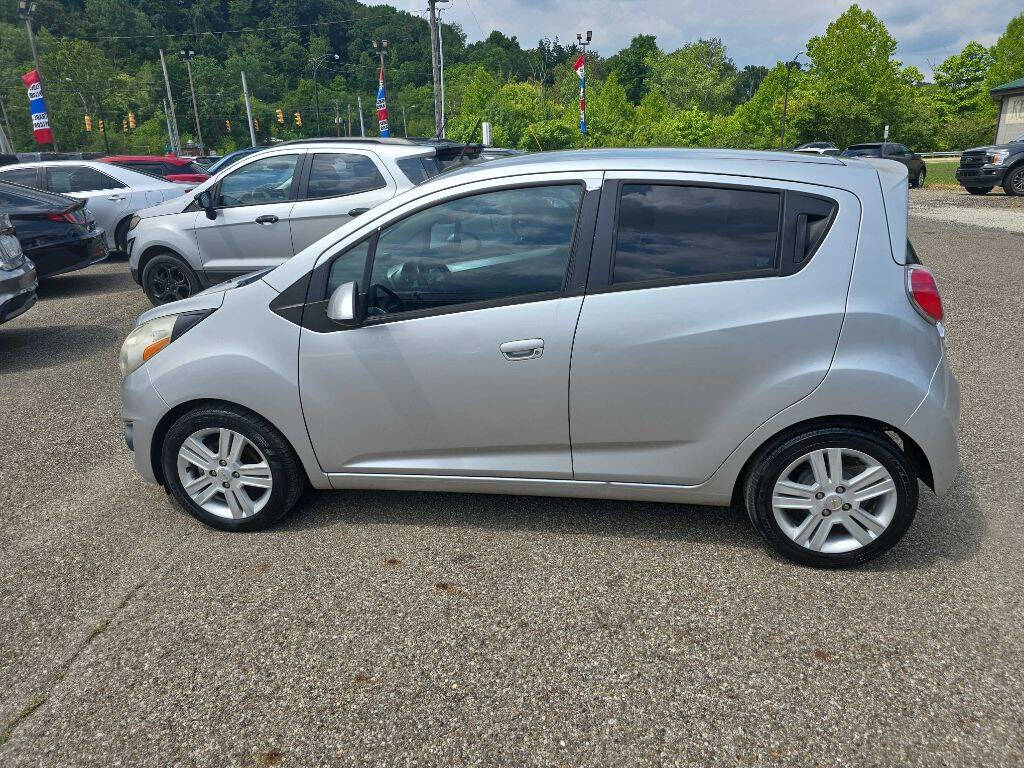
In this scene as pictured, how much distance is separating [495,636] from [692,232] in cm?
181

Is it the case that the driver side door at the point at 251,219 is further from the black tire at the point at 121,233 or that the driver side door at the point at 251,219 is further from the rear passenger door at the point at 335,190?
the black tire at the point at 121,233

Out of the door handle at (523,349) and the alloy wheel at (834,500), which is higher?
the door handle at (523,349)

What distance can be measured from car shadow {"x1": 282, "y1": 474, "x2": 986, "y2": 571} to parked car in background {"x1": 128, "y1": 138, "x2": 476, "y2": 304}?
4.49m

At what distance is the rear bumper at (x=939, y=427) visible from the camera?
9.85 ft

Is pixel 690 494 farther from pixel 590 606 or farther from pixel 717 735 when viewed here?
pixel 717 735

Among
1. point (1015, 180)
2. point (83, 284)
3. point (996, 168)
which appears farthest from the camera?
point (1015, 180)

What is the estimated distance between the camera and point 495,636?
2871 millimetres

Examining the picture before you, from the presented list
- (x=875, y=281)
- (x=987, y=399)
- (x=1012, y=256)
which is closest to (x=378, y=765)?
(x=875, y=281)

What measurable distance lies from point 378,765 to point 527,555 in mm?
1295

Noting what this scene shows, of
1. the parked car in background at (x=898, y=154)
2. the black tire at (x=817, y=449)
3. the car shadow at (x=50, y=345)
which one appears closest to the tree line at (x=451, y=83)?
the car shadow at (x=50, y=345)

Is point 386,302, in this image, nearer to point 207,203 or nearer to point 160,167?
point 207,203

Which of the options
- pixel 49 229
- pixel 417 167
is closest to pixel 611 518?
pixel 417 167

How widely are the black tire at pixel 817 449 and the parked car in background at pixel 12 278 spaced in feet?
21.9

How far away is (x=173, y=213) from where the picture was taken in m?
8.32
